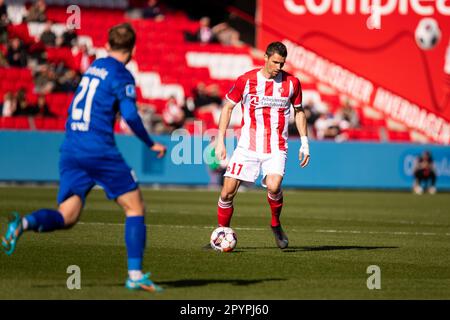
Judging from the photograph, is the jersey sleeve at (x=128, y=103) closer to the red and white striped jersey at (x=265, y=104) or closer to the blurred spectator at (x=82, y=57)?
the red and white striped jersey at (x=265, y=104)

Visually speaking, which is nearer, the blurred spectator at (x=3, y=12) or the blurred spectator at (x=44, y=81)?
the blurred spectator at (x=44, y=81)

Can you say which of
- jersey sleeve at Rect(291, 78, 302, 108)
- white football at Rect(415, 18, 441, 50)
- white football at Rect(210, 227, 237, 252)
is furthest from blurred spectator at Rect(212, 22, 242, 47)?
white football at Rect(210, 227, 237, 252)

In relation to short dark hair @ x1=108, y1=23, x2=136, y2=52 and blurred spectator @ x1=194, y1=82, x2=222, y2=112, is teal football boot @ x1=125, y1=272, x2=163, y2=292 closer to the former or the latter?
short dark hair @ x1=108, y1=23, x2=136, y2=52

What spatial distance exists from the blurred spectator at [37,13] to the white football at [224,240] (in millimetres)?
20406

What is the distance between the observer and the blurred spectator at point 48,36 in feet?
98.9

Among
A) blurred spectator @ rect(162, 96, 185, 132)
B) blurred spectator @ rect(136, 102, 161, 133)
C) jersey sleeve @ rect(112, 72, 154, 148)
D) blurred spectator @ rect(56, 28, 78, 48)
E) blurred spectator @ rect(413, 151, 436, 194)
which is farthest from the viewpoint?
blurred spectator @ rect(56, 28, 78, 48)

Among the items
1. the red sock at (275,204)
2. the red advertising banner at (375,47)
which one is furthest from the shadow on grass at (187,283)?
the red advertising banner at (375,47)

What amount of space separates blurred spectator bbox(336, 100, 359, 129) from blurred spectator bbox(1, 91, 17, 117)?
9394 millimetres

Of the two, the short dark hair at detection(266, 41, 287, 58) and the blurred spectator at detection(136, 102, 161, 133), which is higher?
the blurred spectator at detection(136, 102, 161, 133)

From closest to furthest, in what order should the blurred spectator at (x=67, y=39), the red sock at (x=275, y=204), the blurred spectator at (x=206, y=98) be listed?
1. the red sock at (x=275, y=204)
2. the blurred spectator at (x=206, y=98)
3. the blurred spectator at (x=67, y=39)

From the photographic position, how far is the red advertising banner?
33.9 m
